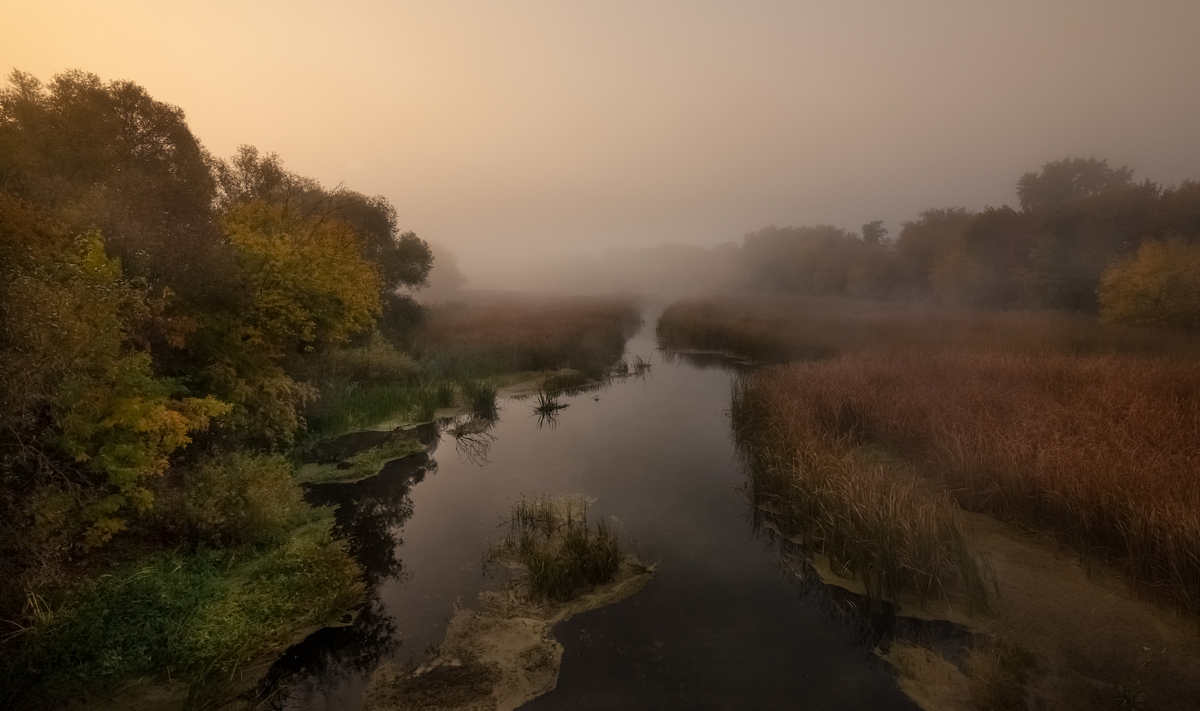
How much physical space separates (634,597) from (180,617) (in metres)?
5.31

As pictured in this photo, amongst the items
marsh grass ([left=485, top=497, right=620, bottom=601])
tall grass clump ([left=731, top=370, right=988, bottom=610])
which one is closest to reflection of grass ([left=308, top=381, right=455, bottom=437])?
marsh grass ([left=485, top=497, right=620, bottom=601])

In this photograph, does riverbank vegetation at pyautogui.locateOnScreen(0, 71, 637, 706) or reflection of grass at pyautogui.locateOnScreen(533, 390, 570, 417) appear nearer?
riverbank vegetation at pyautogui.locateOnScreen(0, 71, 637, 706)

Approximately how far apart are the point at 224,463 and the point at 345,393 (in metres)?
6.83

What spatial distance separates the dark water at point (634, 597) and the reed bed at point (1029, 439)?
1589 millimetres

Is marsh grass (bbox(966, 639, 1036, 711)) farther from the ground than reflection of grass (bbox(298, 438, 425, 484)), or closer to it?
closer to it

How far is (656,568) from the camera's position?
297 inches

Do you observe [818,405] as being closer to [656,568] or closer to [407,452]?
[656,568]

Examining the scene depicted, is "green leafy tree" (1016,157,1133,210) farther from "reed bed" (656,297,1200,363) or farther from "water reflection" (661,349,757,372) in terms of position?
"water reflection" (661,349,757,372)

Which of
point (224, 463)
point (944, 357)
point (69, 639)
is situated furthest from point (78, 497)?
point (944, 357)

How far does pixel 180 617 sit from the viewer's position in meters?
5.68

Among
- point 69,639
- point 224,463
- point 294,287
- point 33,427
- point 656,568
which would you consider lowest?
point 656,568

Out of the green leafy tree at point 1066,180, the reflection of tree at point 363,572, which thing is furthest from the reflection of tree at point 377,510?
the green leafy tree at point 1066,180

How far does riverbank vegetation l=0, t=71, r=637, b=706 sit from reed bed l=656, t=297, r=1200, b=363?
18.0 metres

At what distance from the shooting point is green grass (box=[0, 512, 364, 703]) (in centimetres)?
482
